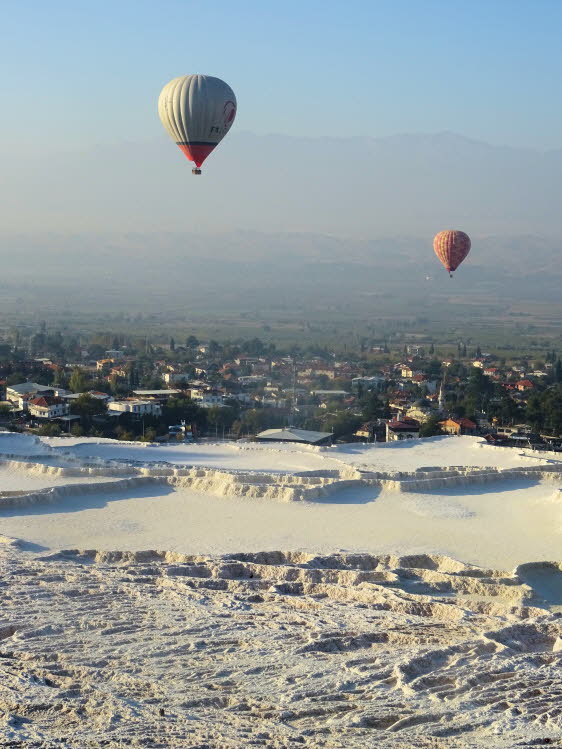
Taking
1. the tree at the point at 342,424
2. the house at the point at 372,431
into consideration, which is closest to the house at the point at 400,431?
the house at the point at 372,431

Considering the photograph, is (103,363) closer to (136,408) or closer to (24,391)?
(24,391)

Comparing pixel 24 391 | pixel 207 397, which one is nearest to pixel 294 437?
pixel 207 397

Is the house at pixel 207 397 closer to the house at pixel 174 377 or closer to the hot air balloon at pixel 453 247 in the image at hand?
the house at pixel 174 377

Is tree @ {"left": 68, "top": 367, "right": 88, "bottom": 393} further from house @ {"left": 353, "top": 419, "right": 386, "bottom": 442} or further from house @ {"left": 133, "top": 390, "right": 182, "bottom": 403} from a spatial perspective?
house @ {"left": 353, "top": 419, "right": 386, "bottom": 442}

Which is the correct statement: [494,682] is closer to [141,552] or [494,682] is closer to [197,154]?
[141,552]

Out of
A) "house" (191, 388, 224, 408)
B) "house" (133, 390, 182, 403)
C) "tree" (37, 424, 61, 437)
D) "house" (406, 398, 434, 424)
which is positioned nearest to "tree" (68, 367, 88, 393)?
"house" (133, 390, 182, 403)

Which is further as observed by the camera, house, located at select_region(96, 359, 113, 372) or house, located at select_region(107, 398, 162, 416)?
house, located at select_region(96, 359, 113, 372)

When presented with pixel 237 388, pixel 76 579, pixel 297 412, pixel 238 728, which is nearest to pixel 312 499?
pixel 76 579
